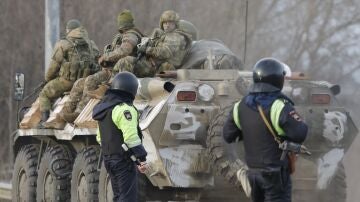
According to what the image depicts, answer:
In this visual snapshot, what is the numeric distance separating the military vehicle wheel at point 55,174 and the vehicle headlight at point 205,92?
4159 mm

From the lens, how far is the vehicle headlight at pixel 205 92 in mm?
12297

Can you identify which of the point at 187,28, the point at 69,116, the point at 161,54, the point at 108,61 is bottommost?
the point at 69,116

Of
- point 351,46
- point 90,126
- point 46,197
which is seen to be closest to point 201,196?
point 90,126

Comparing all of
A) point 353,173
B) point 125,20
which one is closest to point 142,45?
point 125,20

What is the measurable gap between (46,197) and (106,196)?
122 inches

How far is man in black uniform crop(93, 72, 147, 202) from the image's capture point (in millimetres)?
11281

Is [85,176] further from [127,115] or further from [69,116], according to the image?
[127,115]

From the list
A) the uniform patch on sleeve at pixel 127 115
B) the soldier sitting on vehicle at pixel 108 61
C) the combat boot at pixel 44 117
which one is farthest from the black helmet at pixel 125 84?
the combat boot at pixel 44 117

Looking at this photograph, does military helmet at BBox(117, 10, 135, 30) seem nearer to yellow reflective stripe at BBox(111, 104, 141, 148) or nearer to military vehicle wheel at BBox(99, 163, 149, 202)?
military vehicle wheel at BBox(99, 163, 149, 202)

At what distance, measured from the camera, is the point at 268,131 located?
9.38m

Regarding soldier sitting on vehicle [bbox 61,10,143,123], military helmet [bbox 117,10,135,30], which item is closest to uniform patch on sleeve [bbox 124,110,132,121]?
soldier sitting on vehicle [bbox 61,10,143,123]

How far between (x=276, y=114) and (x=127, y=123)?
240cm

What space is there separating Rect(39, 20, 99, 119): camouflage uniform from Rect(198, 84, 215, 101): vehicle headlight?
471cm

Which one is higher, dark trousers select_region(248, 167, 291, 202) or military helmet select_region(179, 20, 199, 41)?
military helmet select_region(179, 20, 199, 41)
